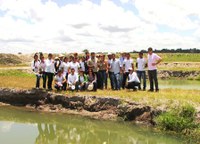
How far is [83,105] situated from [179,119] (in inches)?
199

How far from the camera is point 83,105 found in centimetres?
1648

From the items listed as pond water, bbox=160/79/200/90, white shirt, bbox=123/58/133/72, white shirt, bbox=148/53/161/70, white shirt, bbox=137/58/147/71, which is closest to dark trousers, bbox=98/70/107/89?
white shirt, bbox=123/58/133/72

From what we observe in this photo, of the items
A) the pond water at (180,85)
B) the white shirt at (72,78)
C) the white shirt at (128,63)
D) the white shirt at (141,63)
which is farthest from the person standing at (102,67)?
the pond water at (180,85)

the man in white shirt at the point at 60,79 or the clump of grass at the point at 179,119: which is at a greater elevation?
the man in white shirt at the point at 60,79

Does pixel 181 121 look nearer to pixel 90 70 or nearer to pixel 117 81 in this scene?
pixel 117 81

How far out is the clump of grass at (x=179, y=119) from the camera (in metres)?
12.7

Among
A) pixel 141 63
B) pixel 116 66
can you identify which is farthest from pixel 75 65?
pixel 141 63

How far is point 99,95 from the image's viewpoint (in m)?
16.3

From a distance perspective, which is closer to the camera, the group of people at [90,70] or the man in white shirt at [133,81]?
the man in white shirt at [133,81]

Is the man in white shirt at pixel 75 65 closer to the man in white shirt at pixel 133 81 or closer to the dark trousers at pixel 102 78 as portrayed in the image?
the dark trousers at pixel 102 78

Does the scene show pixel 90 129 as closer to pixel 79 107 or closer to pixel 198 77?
pixel 79 107

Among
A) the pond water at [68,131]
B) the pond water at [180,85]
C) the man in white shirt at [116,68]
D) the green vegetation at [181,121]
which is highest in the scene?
the man in white shirt at [116,68]

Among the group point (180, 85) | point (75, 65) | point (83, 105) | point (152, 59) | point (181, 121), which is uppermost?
point (152, 59)

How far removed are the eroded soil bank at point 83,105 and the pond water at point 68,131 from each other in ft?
1.74
